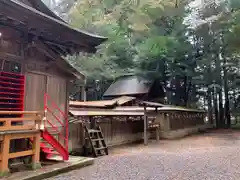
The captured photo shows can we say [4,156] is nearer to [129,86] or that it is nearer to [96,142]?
[96,142]

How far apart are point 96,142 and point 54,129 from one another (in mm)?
2409

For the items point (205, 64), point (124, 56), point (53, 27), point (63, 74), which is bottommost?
point (63, 74)

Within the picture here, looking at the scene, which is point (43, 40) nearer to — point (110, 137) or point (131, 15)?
point (131, 15)

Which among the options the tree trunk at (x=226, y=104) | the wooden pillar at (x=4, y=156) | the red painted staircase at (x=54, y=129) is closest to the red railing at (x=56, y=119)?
the red painted staircase at (x=54, y=129)

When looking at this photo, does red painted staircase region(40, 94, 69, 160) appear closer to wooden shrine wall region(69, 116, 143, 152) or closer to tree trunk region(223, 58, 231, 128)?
wooden shrine wall region(69, 116, 143, 152)

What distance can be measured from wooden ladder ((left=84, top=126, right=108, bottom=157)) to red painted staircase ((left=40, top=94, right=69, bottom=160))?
3.94 ft

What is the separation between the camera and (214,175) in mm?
5328

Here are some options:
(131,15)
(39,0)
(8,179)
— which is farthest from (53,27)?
(8,179)

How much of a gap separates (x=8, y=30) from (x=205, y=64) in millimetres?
17371

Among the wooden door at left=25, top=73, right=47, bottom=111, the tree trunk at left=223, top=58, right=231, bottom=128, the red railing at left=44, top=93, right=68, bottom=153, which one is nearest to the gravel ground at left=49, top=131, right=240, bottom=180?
the red railing at left=44, top=93, right=68, bottom=153

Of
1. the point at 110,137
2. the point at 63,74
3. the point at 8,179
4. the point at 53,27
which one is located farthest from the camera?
the point at 110,137

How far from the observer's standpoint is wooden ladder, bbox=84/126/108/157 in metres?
8.17

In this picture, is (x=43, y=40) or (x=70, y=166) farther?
(x=43, y=40)

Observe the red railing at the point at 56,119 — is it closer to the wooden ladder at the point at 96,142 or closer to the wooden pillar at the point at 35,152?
the wooden pillar at the point at 35,152
